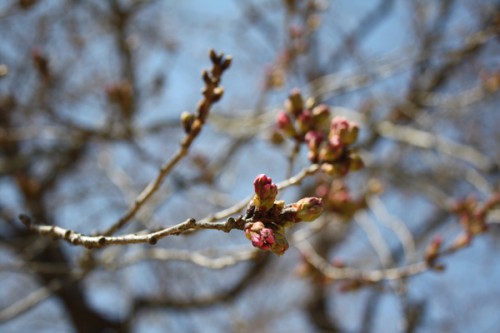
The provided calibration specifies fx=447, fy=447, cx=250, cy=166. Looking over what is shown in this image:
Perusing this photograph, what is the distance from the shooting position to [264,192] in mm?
1048

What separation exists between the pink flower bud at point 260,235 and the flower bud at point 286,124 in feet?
2.41

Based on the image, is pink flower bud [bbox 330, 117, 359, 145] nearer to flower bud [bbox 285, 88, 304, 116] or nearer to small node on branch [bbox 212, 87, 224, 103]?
flower bud [bbox 285, 88, 304, 116]

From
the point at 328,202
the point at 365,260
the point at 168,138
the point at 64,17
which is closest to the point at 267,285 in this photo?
the point at 365,260

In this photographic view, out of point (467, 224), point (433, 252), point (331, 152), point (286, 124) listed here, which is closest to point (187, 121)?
point (286, 124)

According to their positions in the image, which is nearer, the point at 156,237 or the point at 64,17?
the point at 156,237

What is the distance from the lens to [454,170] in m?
4.16

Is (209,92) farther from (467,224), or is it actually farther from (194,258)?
(467,224)

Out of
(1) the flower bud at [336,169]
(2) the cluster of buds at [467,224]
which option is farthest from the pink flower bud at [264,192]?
(2) the cluster of buds at [467,224]

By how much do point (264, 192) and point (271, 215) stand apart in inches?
2.6

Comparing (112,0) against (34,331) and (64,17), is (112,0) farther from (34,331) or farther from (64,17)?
(34,331)

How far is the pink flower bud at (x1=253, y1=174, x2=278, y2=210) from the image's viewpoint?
105cm

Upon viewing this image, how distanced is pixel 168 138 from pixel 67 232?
222 inches

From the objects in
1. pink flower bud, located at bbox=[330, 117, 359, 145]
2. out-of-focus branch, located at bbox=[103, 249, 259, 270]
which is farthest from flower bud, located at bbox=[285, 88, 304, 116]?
out-of-focus branch, located at bbox=[103, 249, 259, 270]

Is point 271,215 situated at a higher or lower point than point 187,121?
lower
